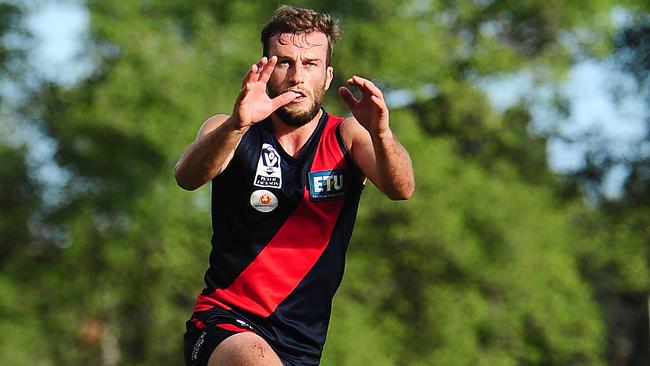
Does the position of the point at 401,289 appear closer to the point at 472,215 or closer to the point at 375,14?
the point at 472,215

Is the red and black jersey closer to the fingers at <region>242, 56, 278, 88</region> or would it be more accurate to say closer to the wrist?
the wrist

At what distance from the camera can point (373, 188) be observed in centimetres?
3388

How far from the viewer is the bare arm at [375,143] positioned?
20.5 ft

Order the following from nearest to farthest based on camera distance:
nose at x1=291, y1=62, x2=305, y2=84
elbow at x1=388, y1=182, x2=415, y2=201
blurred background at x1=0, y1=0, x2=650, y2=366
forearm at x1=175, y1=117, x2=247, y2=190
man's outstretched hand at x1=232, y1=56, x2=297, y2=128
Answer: man's outstretched hand at x1=232, y1=56, x2=297, y2=128 → forearm at x1=175, y1=117, x2=247, y2=190 → nose at x1=291, y1=62, x2=305, y2=84 → elbow at x1=388, y1=182, x2=415, y2=201 → blurred background at x1=0, y1=0, x2=650, y2=366

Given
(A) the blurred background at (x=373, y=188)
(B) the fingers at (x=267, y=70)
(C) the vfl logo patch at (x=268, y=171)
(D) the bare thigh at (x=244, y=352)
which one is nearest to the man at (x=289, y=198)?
(C) the vfl logo patch at (x=268, y=171)

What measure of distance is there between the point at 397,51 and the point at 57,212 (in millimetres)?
11735

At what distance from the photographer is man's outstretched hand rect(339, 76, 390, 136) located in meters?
6.18

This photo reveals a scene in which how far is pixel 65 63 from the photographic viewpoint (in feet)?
125

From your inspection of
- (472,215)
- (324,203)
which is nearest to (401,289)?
(472,215)

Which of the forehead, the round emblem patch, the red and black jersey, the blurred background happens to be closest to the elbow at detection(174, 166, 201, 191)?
the red and black jersey

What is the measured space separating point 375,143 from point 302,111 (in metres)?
0.50

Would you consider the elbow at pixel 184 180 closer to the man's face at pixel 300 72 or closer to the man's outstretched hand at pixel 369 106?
the man's face at pixel 300 72

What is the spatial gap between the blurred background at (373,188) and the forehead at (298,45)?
25.1m

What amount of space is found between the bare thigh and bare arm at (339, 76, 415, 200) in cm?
110
